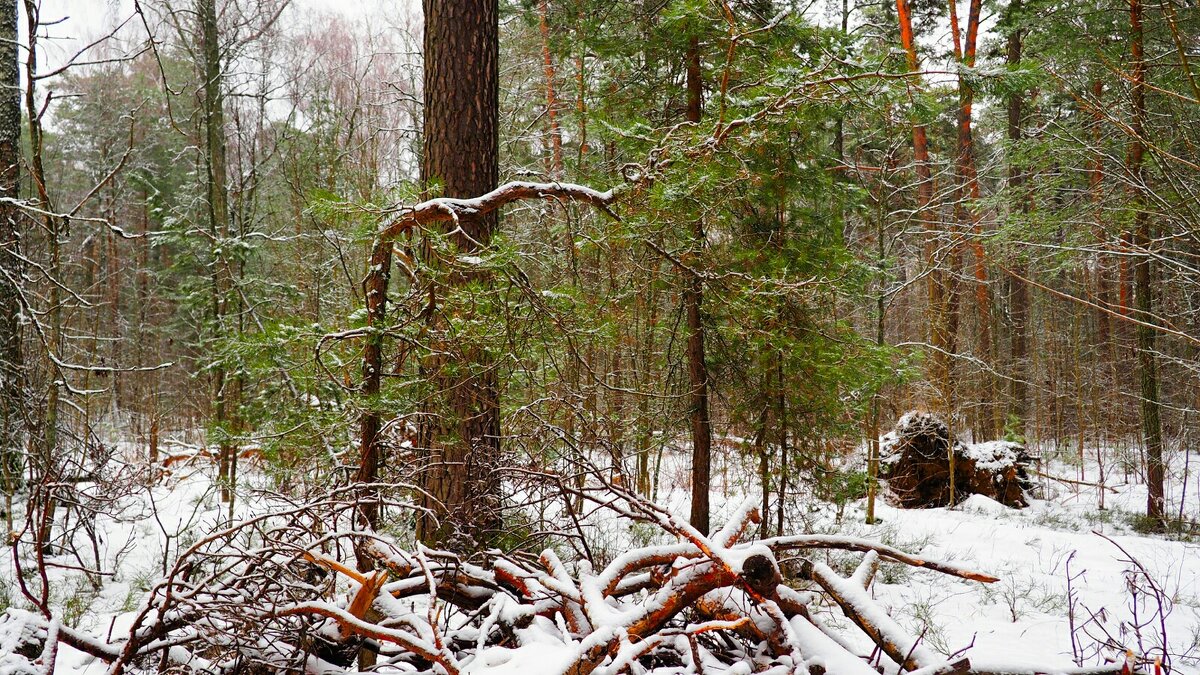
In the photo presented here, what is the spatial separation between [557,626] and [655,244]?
3.36m

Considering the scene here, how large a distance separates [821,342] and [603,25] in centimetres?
459

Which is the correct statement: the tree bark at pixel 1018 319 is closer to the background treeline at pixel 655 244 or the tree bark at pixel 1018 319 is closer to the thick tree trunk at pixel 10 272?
the background treeline at pixel 655 244

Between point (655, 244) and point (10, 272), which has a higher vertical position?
point (10, 272)

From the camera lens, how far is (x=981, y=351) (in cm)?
1320

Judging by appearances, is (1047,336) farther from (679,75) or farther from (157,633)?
(157,633)

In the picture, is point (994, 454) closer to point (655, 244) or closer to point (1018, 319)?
point (1018, 319)

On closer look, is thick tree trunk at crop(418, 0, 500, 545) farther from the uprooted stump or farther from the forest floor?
the uprooted stump

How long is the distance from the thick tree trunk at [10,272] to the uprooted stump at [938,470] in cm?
1203

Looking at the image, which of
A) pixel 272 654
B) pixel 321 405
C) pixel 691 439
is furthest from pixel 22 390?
pixel 272 654

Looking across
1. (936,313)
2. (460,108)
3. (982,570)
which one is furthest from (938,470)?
(460,108)

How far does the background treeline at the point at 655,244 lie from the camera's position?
131 inches

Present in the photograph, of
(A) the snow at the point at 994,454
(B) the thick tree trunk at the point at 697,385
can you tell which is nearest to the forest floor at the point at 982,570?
(B) the thick tree trunk at the point at 697,385

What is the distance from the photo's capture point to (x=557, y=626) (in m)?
1.07

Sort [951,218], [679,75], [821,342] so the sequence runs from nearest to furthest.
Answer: [821,342] < [679,75] < [951,218]
